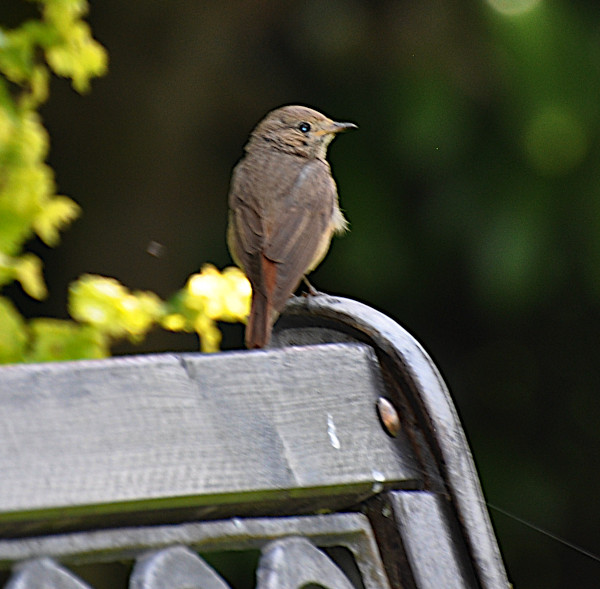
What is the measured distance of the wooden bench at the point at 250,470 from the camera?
3.01 feet

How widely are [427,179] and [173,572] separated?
2495 millimetres

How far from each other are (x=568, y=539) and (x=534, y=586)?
0.59 feet

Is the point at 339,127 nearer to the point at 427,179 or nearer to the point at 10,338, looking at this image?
Result: the point at 427,179

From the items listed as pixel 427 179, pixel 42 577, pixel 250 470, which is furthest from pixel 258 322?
pixel 427 179

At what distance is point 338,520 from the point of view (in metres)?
1.07

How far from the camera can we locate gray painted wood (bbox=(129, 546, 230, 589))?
36.5 inches

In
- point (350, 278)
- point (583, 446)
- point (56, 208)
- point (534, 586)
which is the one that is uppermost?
point (56, 208)

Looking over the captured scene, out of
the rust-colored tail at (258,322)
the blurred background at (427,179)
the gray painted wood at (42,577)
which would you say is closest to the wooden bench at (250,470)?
the gray painted wood at (42,577)

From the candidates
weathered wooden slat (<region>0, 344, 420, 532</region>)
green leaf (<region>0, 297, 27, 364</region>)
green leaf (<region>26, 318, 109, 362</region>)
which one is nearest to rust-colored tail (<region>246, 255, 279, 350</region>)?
green leaf (<region>26, 318, 109, 362</region>)

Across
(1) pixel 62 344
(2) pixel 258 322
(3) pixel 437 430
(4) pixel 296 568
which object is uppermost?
(3) pixel 437 430

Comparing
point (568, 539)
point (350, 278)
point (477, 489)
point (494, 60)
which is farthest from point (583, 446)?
point (477, 489)

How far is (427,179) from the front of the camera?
3340 mm

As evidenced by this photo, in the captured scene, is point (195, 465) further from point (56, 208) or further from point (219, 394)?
point (56, 208)

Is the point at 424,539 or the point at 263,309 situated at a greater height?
the point at 424,539
